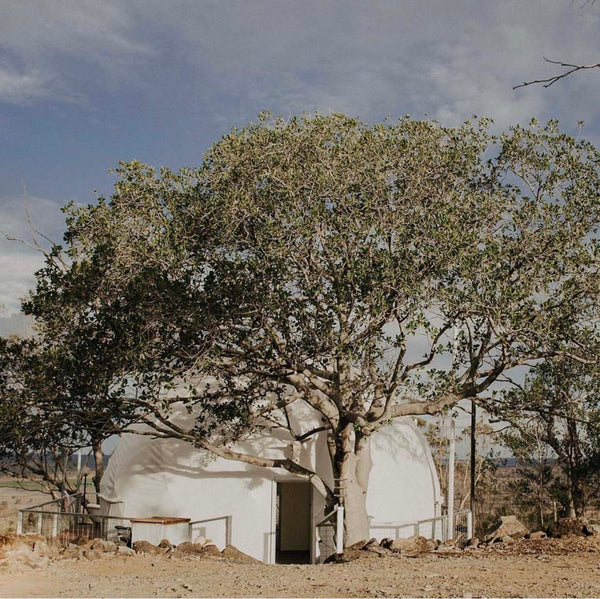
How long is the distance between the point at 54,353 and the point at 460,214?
25.9 ft

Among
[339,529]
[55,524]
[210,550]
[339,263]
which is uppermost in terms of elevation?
Result: [339,263]

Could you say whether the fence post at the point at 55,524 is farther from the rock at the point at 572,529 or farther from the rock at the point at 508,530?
the rock at the point at 572,529

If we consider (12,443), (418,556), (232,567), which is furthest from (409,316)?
(12,443)

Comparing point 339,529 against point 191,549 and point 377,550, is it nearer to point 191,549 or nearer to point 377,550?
point 377,550

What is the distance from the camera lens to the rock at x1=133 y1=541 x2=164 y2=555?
14.6 m

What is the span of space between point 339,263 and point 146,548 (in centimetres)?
693

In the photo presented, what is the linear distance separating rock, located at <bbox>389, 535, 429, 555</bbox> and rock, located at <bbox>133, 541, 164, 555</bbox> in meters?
4.46

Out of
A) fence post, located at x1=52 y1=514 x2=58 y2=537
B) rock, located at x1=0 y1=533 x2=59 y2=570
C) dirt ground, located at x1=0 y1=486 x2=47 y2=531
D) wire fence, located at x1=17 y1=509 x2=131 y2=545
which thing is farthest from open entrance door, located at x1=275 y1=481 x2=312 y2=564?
dirt ground, located at x1=0 y1=486 x2=47 y2=531

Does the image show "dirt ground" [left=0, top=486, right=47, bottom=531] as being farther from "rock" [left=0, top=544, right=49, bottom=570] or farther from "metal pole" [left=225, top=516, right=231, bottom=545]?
"rock" [left=0, top=544, right=49, bottom=570]

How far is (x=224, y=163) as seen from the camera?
15.2m

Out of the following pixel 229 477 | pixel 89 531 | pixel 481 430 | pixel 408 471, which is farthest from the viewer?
pixel 481 430

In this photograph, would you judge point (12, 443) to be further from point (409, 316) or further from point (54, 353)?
point (409, 316)

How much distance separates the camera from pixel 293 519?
2408 cm

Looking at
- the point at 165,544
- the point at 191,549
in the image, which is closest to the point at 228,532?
the point at 165,544
